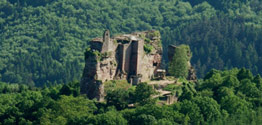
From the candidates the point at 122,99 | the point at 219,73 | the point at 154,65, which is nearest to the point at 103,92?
the point at 122,99

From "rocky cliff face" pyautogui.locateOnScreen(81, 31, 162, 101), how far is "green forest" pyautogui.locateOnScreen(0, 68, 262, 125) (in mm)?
2158

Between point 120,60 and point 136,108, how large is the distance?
1166 centimetres

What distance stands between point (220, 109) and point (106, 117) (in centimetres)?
1933

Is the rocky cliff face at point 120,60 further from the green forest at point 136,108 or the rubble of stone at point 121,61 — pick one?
the green forest at point 136,108

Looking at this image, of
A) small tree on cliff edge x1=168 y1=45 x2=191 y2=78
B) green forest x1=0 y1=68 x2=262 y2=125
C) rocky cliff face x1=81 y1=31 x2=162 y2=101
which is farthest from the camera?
small tree on cliff edge x1=168 y1=45 x2=191 y2=78

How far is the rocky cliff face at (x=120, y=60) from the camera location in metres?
157

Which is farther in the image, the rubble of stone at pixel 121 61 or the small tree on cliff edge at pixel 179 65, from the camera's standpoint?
the small tree on cliff edge at pixel 179 65

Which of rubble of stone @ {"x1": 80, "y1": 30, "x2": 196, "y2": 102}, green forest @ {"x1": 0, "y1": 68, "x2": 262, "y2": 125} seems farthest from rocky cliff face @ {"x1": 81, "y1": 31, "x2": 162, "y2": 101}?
green forest @ {"x1": 0, "y1": 68, "x2": 262, "y2": 125}

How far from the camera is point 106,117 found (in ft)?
485

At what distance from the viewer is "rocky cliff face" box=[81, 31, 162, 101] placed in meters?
157

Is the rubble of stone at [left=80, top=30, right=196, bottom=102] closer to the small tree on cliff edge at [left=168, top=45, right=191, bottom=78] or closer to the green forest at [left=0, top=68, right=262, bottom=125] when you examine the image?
the small tree on cliff edge at [left=168, top=45, right=191, bottom=78]

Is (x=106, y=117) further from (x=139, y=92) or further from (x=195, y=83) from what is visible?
(x=195, y=83)

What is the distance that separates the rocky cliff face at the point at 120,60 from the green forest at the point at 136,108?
7.08 feet

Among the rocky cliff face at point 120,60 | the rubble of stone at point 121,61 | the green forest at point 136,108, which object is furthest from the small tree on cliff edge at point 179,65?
the green forest at point 136,108
